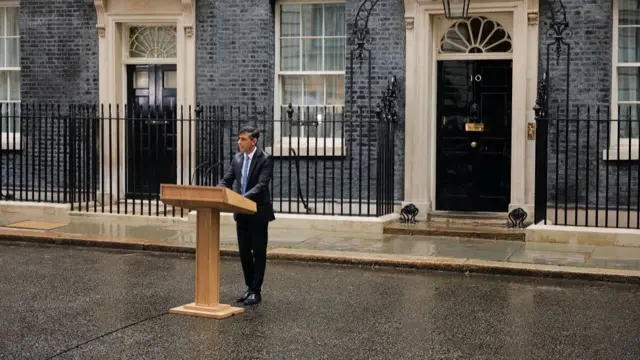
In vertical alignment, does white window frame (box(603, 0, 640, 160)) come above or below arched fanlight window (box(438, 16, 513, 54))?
below

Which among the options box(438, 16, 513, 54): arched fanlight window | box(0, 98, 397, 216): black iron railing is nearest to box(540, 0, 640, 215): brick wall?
box(438, 16, 513, 54): arched fanlight window

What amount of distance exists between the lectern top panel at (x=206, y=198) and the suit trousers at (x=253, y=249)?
613 millimetres

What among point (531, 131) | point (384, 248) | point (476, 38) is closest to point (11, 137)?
point (384, 248)

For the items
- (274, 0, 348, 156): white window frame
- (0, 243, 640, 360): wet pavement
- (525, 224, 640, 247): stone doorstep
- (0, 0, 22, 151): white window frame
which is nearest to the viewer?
(0, 243, 640, 360): wet pavement

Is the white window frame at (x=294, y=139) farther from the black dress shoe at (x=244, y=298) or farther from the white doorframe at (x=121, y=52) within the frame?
the black dress shoe at (x=244, y=298)

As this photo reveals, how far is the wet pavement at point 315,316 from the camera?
7258 millimetres

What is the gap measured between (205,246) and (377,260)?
3.43 m

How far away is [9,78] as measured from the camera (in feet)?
57.4

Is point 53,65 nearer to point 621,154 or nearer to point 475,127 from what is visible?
point 475,127

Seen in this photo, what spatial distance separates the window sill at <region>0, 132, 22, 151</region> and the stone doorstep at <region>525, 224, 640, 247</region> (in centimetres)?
910

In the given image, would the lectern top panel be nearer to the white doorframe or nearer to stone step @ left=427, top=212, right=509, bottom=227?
stone step @ left=427, top=212, right=509, bottom=227

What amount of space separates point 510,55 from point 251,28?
423 cm

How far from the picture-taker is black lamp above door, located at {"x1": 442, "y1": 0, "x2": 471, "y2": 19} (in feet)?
44.8

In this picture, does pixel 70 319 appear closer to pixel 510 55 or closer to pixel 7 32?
pixel 510 55
